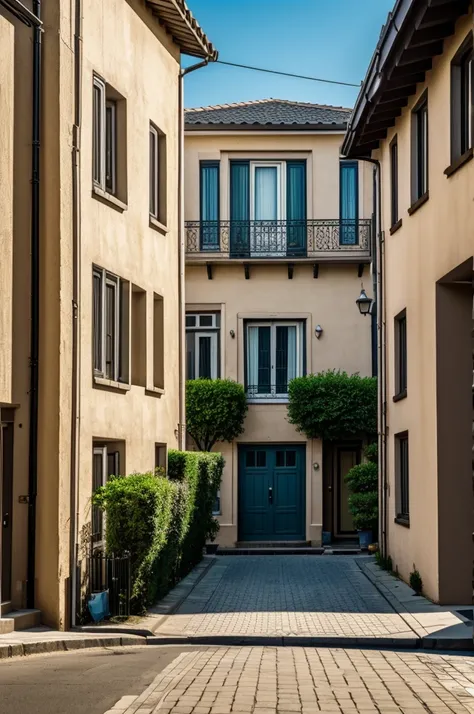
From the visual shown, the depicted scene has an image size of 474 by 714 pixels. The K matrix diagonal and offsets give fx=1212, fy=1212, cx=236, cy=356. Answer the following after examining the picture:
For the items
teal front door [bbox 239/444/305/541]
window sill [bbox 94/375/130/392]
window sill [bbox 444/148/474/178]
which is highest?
window sill [bbox 444/148/474/178]

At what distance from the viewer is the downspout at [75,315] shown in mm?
15312

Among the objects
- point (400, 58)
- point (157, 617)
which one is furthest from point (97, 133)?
point (157, 617)

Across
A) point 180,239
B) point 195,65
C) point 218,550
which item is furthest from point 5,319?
point 218,550

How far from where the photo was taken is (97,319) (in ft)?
57.2

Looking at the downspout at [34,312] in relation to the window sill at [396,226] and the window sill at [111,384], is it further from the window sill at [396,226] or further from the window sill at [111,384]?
the window sill at [396,226]

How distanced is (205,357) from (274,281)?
2679 mm

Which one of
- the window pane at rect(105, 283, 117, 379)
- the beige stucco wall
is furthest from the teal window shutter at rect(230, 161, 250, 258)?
the window pane at rect(105, 283, 117, 379)

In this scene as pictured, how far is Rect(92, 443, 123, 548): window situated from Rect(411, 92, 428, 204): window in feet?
20.0

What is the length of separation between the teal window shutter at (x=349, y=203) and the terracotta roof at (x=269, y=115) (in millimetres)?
1153

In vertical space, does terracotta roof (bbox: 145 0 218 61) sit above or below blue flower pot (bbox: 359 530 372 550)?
above

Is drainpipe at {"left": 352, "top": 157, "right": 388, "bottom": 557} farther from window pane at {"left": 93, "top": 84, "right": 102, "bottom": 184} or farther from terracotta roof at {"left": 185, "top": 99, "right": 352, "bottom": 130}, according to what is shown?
terracotta roof at {"left": 185, "top": 99, "right": 352, "bottom": 130}

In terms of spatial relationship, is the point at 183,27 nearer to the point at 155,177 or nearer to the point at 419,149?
the point at 155,177

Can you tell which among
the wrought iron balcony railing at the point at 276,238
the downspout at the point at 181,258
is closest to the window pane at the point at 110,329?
the downspout at the point at 181,258

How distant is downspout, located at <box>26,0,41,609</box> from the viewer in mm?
14977
